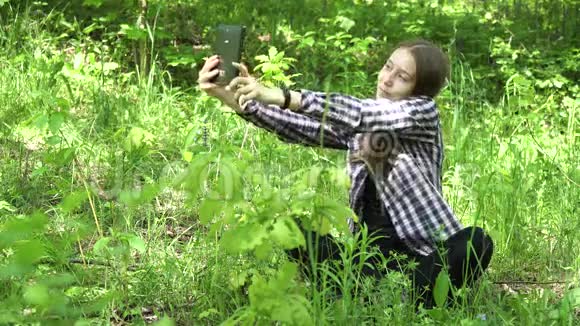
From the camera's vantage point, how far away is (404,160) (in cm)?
296

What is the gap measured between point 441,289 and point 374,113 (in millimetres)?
560

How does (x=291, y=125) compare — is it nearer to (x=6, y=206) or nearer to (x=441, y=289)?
(x=441, y=289)

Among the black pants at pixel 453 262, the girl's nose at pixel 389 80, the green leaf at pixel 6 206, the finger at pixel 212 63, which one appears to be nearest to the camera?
the finger at pixel 212 63

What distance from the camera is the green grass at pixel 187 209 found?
2.27 m

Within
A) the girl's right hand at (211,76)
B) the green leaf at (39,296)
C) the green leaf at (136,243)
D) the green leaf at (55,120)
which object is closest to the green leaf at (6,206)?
the green leaf at (55,120)

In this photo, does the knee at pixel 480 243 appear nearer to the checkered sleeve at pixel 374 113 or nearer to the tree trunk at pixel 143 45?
the checkered sleeve at pixel 374 113

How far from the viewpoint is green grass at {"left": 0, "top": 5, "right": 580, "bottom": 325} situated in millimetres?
2268

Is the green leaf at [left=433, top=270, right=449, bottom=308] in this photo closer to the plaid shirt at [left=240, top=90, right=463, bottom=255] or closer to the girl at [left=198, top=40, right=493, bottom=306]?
the girl at [left=198, top=40, right=493, bottom=306]

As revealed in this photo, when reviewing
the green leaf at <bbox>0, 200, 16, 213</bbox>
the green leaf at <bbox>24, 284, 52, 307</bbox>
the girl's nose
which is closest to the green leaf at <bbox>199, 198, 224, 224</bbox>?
the green leaf at <bbox>24, 284, 52, 307</bbox>

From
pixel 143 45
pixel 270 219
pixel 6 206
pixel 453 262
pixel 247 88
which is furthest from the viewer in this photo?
pixel 143 45

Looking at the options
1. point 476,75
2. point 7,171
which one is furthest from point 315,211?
point 476,75

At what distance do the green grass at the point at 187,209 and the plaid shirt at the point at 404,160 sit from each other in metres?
0.15

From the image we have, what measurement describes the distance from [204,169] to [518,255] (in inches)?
65.9

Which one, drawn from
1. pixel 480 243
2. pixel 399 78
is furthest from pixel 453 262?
pixel 399 78
